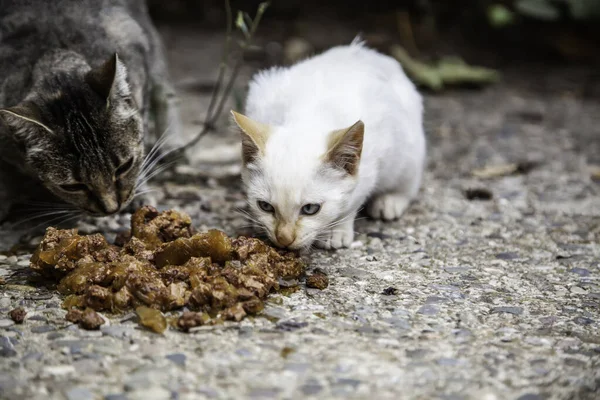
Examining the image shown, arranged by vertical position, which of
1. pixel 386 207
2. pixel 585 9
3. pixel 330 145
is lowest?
pixel 386 207

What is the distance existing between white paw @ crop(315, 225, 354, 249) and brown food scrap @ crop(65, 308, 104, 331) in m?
1.16

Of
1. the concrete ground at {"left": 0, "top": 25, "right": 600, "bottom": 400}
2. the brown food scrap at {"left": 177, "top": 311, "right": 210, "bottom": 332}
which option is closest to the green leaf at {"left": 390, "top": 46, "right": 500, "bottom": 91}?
the concrete ground at {"left": 0, "top": 25, "right": 600, "bottom": 400}

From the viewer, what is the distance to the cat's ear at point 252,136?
2.86 metres

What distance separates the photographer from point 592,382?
2.18 m

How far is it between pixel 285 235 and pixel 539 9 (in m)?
4.41

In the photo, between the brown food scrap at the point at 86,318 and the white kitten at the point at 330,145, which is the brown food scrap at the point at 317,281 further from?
the brown food scrap at the point at 86,318

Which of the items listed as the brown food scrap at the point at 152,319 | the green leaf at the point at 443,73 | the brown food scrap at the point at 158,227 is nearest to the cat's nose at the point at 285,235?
the brown food scrap at the point at 158,227

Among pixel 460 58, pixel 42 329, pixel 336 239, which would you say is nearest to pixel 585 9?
pixel 460 58

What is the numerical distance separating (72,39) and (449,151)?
269cm

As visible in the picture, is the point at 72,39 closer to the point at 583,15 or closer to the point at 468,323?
the point at 468,323

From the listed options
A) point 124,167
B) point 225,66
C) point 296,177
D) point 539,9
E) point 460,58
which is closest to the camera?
point 296,177

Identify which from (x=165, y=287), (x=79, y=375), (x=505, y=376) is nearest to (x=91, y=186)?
(x=165, y=287)

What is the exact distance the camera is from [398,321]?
257 cm

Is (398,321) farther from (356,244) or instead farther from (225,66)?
(225,66)
